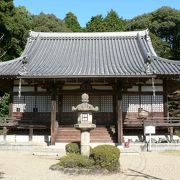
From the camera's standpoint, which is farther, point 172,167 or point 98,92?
point 98,92

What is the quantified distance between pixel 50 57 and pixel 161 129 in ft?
29.1

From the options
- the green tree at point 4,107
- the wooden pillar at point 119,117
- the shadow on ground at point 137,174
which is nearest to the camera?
the shadow on ground at point 137,174

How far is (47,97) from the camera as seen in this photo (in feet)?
72.3

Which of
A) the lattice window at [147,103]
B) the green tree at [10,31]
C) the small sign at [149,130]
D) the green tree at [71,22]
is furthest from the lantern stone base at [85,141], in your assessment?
the green tree at [71,22]

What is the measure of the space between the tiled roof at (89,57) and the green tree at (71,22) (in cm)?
3790

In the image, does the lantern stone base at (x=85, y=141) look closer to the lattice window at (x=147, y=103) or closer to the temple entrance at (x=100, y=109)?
the temple entrance at (x=100, y=109)

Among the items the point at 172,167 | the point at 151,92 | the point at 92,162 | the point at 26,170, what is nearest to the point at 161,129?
the point at 151,92

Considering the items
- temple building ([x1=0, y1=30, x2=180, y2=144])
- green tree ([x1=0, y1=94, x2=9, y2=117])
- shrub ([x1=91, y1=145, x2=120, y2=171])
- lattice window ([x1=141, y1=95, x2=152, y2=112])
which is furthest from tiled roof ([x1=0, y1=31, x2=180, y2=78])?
green tree ([x1=0, y1=94, x2=9, y2=117])

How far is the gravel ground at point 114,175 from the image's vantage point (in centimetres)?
1102

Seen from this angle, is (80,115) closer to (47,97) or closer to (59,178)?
(59,178)

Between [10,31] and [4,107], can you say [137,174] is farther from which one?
[10,31]

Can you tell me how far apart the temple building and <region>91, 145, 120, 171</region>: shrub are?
6.64 m

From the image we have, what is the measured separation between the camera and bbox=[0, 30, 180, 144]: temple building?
1891 centimetres

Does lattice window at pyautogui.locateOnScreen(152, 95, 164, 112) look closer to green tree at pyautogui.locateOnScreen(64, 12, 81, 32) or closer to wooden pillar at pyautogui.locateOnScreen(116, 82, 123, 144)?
wooden pillar at pyautogui.locateOnScreen(116, 82, 123, 144)
